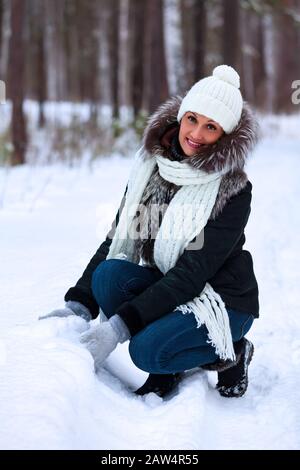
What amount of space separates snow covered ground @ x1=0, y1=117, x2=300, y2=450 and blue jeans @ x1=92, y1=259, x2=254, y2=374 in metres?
0.13

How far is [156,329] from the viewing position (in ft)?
7.76

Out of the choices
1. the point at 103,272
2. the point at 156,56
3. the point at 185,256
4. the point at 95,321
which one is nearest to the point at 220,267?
the point at 185,256

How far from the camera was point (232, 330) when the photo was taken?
2514 mm

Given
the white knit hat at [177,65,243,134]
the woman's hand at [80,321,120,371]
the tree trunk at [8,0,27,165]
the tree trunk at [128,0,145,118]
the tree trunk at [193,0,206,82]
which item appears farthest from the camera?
the tree trunk at [193,0,206,82]

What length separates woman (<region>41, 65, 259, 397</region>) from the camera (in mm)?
2365

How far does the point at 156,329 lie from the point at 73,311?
0.40 metres

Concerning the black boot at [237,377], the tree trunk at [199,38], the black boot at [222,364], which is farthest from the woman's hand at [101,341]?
the tree trunk at [199,38]

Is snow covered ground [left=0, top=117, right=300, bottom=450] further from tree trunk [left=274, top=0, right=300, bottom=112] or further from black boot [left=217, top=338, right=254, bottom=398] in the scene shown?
tree trunk [left=274, top=0, right=300, bottom=112]

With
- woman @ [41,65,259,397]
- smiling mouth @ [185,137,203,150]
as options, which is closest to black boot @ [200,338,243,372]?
woman @ [41,65,259,397]

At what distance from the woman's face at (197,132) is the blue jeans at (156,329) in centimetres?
53

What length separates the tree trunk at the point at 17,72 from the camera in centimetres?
859

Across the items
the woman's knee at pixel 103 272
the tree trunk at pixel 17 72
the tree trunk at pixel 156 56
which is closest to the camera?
the woman's knee at pixel 103 272

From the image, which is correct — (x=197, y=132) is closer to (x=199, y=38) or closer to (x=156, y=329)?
(x=156, y=329)

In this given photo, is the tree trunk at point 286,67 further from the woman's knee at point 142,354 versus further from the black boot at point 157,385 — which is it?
the woman's knee at point 142,354
